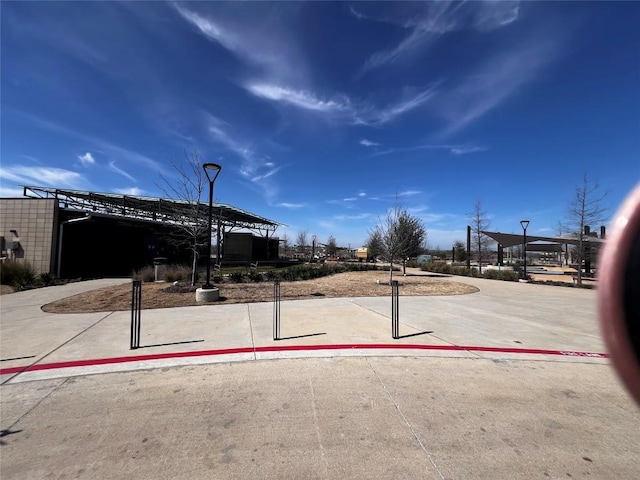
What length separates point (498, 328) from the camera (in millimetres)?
7953

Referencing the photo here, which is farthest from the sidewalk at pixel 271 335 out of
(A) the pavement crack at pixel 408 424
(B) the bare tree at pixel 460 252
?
(B) the bare tree at pixel 460 252

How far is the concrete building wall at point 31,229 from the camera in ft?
57.2

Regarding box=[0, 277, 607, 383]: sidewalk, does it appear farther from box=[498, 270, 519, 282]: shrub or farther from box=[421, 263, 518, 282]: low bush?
box=[421, 263, 518, 282]: low bush

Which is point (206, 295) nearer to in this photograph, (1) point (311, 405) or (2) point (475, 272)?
(1) point (311, 405)

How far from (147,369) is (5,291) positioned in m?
13.4

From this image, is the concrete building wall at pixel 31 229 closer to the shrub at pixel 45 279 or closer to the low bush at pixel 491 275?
the shrub at pixel 45 279

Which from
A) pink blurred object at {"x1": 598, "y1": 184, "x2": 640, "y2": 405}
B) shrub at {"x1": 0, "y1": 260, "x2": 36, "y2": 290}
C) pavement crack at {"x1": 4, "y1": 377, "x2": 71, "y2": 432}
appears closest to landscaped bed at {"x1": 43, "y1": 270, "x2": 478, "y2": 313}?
shrub at {"x1": 0, "y1": 260, "x2": 36, "y2": 290}

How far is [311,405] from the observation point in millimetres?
3941

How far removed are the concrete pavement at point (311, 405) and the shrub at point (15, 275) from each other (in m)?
9.40

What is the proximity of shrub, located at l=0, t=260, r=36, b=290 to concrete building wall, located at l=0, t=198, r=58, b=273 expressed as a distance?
2338 millimetres

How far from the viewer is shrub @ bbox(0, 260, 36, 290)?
1451 cm

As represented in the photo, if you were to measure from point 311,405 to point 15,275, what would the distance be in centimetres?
1772

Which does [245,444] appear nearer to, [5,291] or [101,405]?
[101,405]

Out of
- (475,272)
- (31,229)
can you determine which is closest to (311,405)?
(31,229)
